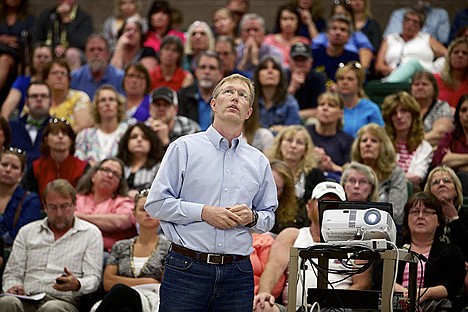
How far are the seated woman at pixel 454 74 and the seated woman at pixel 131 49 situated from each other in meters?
2.96

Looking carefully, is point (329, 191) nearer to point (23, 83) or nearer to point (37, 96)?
point (37, 96)

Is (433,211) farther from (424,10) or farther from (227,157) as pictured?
(424,10)

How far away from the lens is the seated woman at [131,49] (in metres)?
10.2

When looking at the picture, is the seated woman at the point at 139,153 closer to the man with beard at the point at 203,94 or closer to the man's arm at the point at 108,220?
the man's arm at the point at 108,220

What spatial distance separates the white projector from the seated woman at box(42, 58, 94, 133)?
14.8ft

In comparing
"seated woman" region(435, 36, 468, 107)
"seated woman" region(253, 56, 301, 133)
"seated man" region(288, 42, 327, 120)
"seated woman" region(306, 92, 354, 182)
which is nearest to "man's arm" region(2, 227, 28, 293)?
"seated woman" region(306, 92, 354, 182)

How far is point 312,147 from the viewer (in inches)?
289

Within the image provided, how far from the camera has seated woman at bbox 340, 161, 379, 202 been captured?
642 centimetres

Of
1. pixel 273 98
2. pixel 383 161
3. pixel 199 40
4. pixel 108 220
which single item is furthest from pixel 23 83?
pixel 383 161

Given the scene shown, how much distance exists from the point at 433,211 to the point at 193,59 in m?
4.44

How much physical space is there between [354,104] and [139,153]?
2.09 metres

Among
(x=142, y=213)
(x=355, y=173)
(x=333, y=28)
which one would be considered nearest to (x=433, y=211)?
(x=355, y=173)

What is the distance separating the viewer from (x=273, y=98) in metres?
8.55

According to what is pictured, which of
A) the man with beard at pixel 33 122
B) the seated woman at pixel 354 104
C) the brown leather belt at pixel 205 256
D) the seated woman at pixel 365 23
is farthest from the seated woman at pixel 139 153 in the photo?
the seated woman at pixel 365 23
